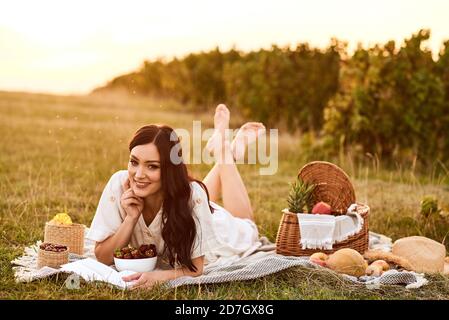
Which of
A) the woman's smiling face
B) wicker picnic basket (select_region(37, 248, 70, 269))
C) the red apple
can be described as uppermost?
the woman's smiling face

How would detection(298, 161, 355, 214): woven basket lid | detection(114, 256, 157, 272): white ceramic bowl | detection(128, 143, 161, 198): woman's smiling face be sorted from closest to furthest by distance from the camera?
1. detection(128, 143, 161, 198): woman's smiling face
2. detection(114, 256, 157, 272): white ceramic bowl
3. detection(298, 161, 355, 214): woven basket lid

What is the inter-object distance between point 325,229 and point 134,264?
1.77 meters

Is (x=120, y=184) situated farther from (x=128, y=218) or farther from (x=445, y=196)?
(x=445, y=196)

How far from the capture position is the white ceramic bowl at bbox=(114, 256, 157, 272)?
444 centimetres

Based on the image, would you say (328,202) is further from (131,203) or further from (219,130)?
(131,203)

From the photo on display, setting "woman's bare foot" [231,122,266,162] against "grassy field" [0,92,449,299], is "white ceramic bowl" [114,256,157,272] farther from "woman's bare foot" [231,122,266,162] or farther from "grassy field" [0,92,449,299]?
"woman's bare foot" [231,122,266,162]

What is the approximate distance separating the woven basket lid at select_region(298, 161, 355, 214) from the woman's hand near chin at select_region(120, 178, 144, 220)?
2.01 m

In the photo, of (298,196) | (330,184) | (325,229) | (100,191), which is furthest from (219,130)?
(100,191)

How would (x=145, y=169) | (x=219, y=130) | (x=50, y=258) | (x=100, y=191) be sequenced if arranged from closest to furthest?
(x=145, y=169), (x=50, y=258), (x=219, y=130), (x=100, y=191)

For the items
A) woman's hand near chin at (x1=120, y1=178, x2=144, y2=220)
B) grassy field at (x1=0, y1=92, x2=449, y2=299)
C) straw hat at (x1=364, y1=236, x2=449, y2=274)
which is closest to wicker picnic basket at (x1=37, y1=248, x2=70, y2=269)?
grassy field at (x1=0, y1=92, x2=449, y2=299)

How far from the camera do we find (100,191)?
780 cm

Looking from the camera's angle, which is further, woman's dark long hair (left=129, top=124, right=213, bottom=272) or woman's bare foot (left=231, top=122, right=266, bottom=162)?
→ woman's bare foot (left=231, top=122, right=266, bottom=162)

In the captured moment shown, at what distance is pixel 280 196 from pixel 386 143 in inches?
133
